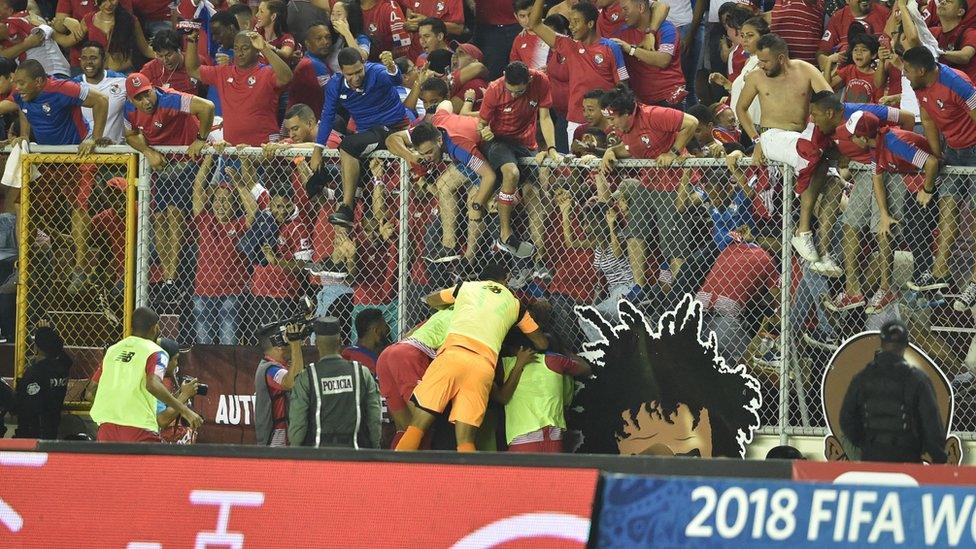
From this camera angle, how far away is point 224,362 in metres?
11.4

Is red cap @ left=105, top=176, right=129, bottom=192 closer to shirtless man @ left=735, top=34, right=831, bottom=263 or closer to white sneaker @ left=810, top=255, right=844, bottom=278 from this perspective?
shirtless man @ left=735, top=34, right=831, bottom=263

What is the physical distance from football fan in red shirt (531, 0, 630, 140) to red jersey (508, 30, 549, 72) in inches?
29.5

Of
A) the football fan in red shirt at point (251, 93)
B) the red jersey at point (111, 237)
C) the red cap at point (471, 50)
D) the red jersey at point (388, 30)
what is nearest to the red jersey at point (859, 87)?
the red cap at point (471, 50)

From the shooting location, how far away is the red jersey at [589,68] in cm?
1287

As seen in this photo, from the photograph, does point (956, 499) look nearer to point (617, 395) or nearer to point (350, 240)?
point (617, 395)

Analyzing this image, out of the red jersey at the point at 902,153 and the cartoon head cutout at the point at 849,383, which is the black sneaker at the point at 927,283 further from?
the red jersey at the point at 902,153

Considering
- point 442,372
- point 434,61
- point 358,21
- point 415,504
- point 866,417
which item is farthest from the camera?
point 358,21

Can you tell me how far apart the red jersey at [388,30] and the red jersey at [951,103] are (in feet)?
20.5

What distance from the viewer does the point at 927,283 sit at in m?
10.1

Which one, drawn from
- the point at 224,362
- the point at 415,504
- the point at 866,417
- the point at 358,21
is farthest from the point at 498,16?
the point at 415,504

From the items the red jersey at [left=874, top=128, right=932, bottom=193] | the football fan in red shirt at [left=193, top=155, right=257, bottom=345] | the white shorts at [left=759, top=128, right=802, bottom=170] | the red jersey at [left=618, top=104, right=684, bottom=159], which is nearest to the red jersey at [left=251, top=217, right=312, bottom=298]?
the football fan in red shirt at [left=193, top=155, right=257, bottom=345]

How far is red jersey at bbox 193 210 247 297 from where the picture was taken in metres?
11.6

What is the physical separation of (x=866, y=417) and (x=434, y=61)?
6291 mm

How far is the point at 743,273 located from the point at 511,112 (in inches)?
94.2
